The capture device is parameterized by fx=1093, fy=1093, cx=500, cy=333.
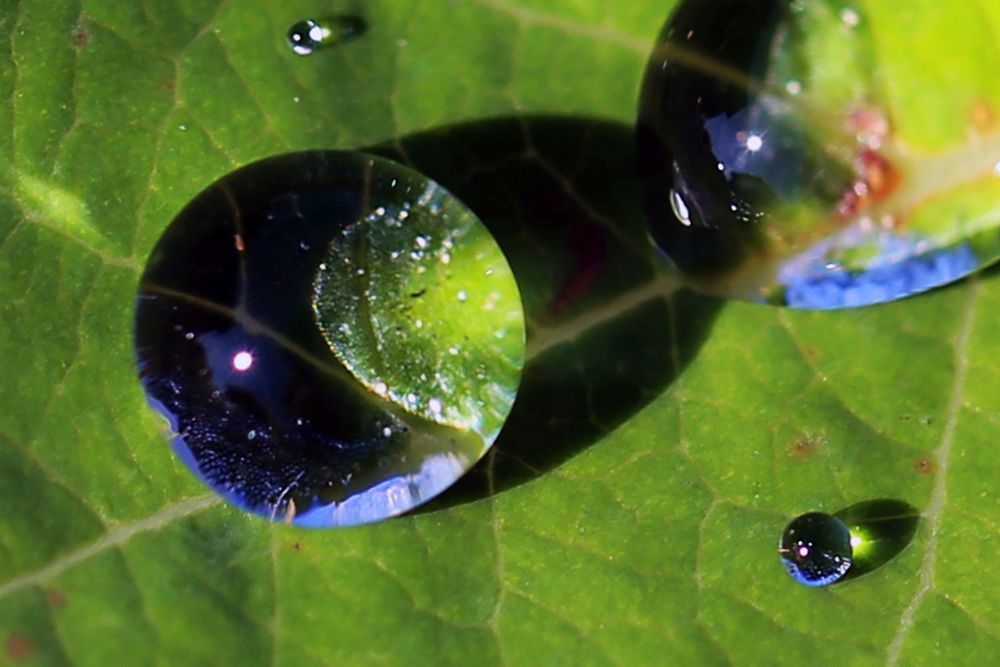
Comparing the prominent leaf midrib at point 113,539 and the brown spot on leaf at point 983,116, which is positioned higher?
the brown spot on leaf at point 983,116

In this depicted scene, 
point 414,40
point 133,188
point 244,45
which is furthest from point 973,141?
point 133,188

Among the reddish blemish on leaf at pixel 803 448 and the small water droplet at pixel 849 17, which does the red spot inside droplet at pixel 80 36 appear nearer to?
the small water droplet at pixel 849 17

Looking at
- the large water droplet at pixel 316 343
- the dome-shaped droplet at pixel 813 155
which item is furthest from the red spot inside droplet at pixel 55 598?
the dome-shaped droplet at pixel 813 155

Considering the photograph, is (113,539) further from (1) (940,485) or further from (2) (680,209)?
(1) (940,485)

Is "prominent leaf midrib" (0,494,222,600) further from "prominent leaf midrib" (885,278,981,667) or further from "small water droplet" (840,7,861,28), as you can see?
"small water droplet" (840,7,861,28)

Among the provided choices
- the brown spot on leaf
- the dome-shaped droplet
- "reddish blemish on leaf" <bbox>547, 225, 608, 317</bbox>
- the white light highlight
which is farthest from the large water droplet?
the brown spot on leaf

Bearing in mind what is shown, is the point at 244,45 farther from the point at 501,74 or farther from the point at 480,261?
the point at 480,261

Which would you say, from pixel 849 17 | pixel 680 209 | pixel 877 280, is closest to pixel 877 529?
pixel 877 280

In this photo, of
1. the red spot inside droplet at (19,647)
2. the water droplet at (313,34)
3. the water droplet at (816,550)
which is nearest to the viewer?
the red spot inside droplet at (19,647)
